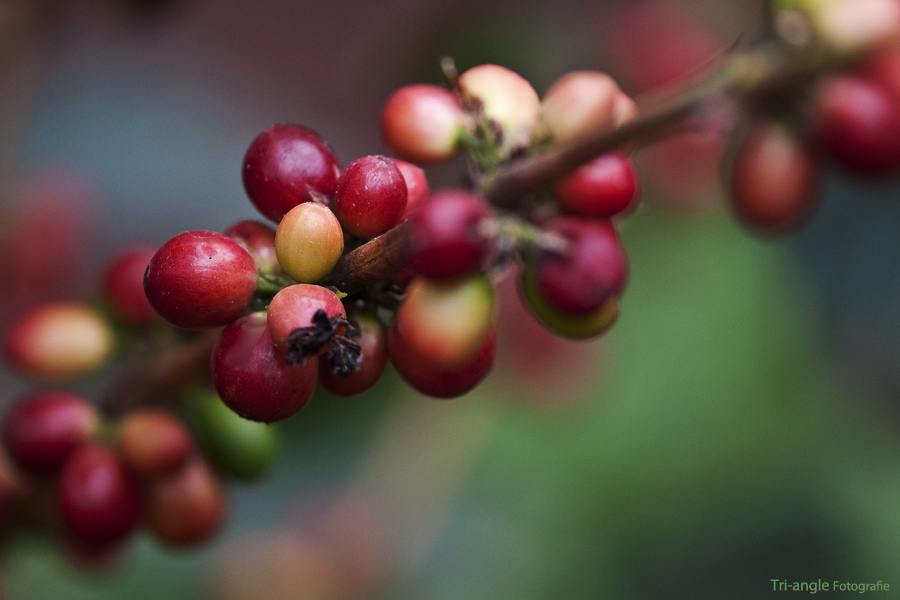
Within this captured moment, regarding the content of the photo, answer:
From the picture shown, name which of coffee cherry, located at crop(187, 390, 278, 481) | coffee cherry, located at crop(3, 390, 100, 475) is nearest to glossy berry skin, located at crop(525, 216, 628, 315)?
coffee cherry, located at crop(187, 390, 278, 481)

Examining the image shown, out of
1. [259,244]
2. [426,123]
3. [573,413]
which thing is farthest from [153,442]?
[573,413]

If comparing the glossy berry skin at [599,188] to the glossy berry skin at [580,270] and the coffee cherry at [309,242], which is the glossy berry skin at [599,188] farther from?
the coffee cherry at [309,242]

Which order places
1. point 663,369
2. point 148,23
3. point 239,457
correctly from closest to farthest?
point 239,457 < point 148,23 < point 663,369

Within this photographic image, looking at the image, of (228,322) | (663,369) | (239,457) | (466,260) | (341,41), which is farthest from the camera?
(341,41)

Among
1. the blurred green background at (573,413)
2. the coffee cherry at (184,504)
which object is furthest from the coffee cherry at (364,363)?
the blurred green background at (573,413)

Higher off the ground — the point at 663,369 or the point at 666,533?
the point at 663,369

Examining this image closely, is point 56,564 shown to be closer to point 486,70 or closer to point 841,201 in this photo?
point 486,70

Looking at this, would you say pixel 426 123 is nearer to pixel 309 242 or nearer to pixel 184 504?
pixel 309 242

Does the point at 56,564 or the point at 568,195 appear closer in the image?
the point at 568,195

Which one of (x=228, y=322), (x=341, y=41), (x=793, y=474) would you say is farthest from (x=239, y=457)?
(x=341, y=41)
